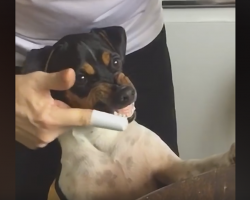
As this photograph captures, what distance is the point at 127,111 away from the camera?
2.89 ft

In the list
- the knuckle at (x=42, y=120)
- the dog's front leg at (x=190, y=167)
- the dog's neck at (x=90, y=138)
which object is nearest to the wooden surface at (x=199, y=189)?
the dog's front leg at (x=190, y=167)

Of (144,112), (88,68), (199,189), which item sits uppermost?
(88,68)

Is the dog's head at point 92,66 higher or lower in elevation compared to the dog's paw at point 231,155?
higher

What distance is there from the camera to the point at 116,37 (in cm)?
89

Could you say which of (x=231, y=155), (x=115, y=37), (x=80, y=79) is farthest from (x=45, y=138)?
(x=231, y=155)

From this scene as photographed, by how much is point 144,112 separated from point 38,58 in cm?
24

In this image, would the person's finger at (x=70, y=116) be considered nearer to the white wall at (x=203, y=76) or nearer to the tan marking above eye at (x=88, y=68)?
the tan marking above eye at (x=88, y=68)

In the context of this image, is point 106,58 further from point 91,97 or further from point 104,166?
point 104,166

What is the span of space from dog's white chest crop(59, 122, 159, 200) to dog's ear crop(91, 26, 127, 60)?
169 mm

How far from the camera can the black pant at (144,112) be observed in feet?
2.92

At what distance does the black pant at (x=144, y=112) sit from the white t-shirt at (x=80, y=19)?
0.03 m

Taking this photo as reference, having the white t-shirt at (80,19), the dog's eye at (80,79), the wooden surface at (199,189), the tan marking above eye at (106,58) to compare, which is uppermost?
the white t-shirt at (80,19)
